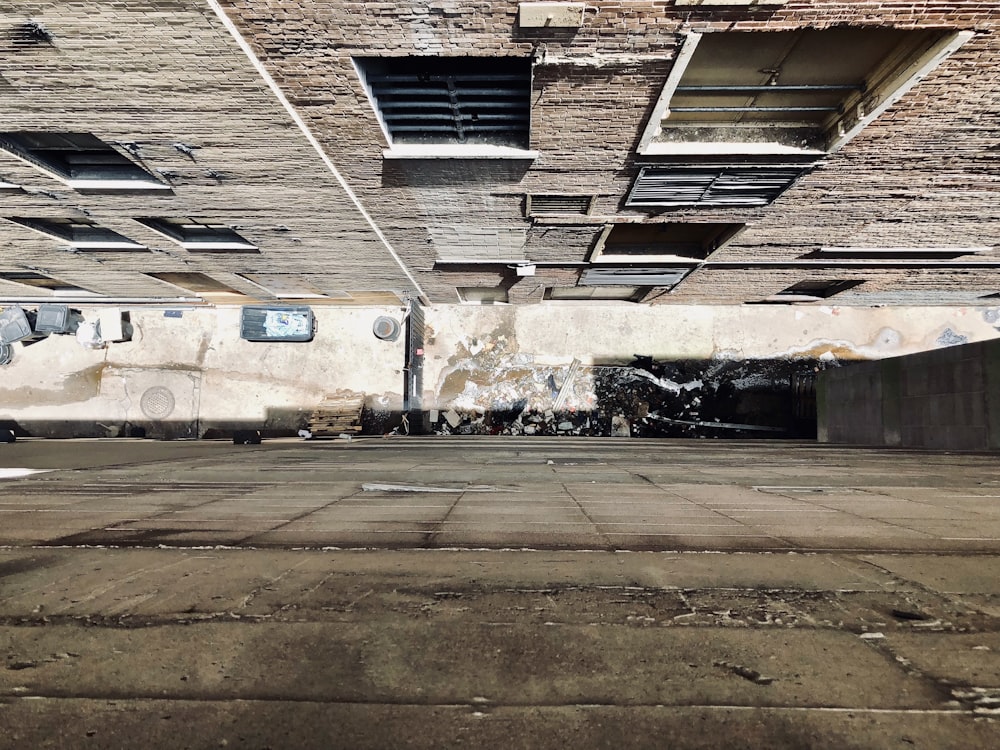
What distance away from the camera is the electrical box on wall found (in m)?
3.51

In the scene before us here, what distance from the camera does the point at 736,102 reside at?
4.79 m

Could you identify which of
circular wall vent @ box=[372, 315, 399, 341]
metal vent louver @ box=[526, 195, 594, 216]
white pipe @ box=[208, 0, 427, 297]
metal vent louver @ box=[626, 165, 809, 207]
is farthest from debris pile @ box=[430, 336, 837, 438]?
metal vent louver @ box=[626, 165, 809, 207]

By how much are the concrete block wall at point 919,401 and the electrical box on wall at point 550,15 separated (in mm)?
6917

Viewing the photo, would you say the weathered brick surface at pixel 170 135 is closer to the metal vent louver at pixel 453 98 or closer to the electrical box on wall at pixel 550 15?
the metal vent louver at pixel 453 98

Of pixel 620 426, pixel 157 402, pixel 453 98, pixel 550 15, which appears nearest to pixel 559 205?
pixel 453 98

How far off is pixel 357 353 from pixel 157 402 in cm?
513

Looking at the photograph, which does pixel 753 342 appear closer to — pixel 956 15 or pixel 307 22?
pixel 956 15

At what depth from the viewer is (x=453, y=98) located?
4703mm

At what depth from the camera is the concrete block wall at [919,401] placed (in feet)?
21.2

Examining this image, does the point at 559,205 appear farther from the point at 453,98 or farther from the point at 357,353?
the point at 357,353

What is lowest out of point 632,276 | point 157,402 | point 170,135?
point 157,402

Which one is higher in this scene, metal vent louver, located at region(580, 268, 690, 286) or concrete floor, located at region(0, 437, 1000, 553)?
metal vent louver, located at region(580, 268, 690, 286)

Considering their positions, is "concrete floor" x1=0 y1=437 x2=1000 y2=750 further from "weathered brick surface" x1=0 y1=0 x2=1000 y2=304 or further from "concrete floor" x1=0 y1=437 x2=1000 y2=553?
"weathered brick surface" x1=0 y1=0 x2=1000 y2=304

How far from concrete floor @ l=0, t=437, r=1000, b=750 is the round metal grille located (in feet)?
33.4
